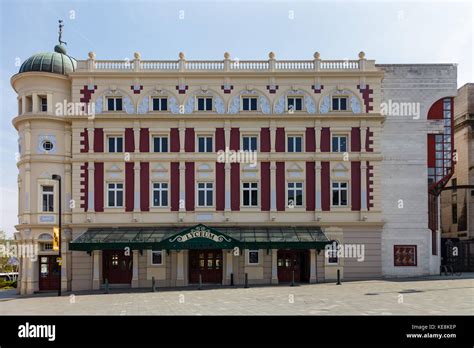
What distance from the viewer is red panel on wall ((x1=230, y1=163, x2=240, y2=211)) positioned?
33.6 metres

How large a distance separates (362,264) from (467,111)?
71.7 feet

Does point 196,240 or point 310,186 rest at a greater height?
point 310,186

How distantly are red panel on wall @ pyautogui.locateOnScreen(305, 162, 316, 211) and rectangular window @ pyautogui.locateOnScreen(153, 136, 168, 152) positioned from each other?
1017 centimetres

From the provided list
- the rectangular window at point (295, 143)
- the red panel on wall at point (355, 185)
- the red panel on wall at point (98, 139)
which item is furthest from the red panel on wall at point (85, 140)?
the red panel on wall at point (355, 185)

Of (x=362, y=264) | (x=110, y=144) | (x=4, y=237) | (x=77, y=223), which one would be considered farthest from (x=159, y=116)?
(x=4, y=237)

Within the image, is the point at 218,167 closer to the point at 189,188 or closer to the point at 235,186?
the point at 235,186

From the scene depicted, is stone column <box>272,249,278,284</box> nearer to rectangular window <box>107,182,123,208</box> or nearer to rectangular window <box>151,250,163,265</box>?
rectangular window <box>151,250,163,265</box>

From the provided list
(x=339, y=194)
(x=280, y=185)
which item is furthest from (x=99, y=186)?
(x=339, y=194)

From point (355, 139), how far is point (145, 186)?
1524 centimetres

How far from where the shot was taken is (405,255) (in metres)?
34.0

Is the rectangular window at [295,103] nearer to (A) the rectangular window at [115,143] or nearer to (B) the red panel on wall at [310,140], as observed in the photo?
(B) the red panel on wall at [310,140]

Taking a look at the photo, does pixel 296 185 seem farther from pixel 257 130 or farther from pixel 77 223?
pixel 77 223

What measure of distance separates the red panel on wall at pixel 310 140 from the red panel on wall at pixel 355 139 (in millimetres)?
2721

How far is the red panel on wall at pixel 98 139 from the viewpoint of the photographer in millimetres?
33531
